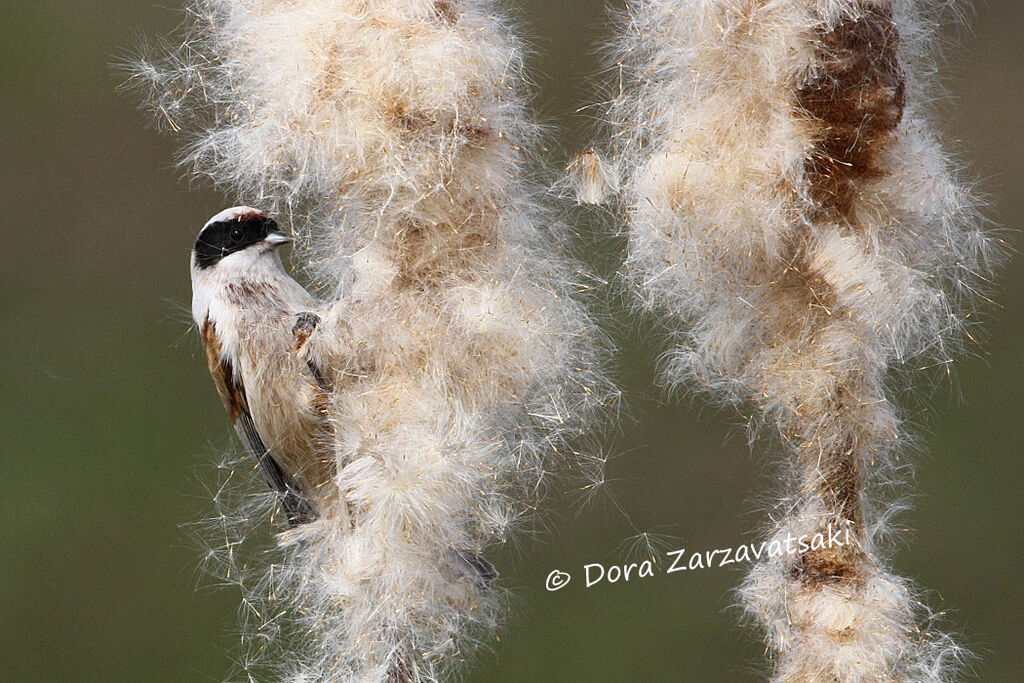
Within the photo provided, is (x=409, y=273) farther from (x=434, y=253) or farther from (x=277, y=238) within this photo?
(x=277, y=238)

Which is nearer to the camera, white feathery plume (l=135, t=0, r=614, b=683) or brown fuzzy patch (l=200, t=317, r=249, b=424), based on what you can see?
white feathery plume (l=135, t=0, r=614, b=683)

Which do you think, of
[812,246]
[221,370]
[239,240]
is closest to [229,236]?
[239,240]

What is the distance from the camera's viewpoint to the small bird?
895mm

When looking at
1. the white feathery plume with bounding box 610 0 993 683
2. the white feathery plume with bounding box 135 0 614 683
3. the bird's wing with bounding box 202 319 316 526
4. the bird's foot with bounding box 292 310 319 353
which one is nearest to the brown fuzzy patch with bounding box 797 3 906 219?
the white feathery plume with bounding box 610 0 993 683

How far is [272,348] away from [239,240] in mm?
98

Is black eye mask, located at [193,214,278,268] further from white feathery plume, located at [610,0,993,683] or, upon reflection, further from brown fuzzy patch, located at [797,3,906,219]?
brown fuzzy patch, located at [797,3,906,219]

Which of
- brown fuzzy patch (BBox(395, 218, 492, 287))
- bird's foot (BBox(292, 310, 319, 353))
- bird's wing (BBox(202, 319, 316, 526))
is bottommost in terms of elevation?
bird's wing (BBox(202, 319, 316, 526))

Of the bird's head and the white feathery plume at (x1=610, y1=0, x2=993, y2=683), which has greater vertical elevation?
the bird's head

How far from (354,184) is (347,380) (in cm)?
16

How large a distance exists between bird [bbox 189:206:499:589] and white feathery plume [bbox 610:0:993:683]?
29cm

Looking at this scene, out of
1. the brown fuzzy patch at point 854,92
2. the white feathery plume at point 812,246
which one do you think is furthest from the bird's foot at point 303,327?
the brown fuzzy patch at point 854,92

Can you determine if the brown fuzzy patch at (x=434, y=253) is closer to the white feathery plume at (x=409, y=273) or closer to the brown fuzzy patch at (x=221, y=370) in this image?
the white feathery plume at (x=409, y=273)

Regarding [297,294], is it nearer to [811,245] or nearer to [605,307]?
[605,307]

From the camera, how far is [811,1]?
2.72 ft
